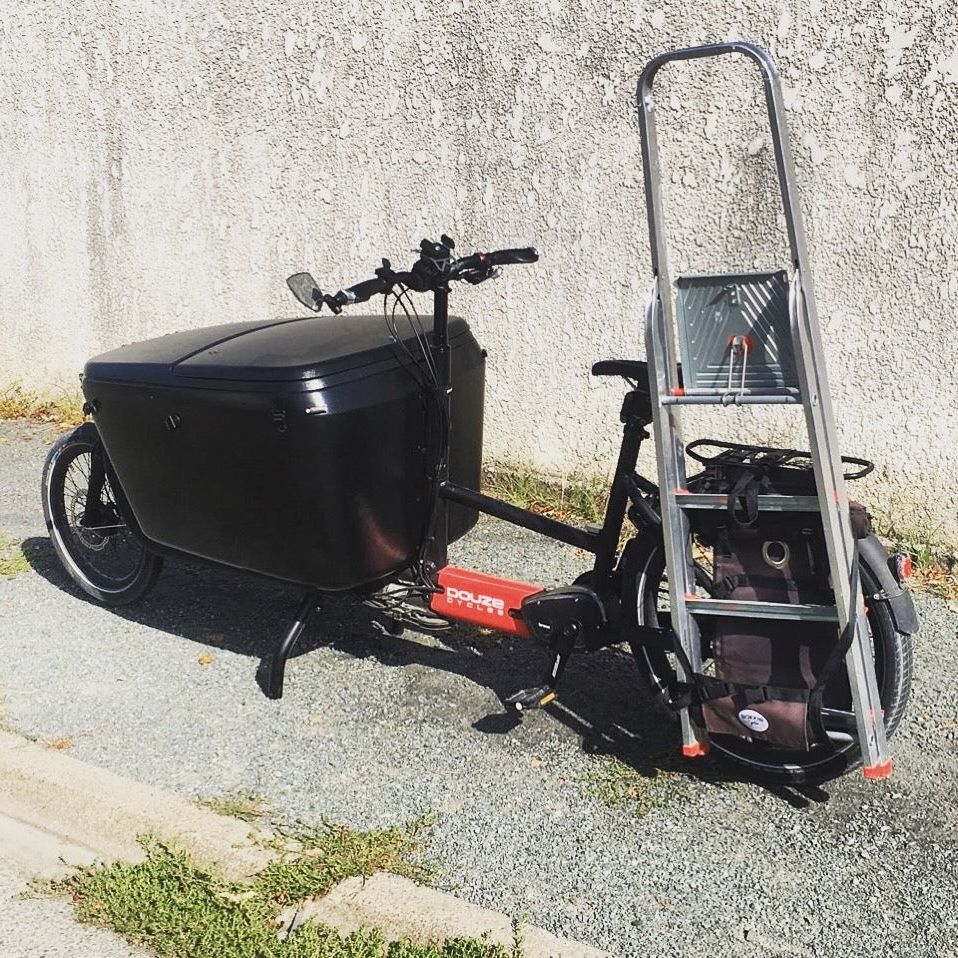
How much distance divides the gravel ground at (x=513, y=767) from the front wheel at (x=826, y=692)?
0.29 ft

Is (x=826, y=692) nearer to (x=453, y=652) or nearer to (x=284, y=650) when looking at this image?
(x=453, y=652)

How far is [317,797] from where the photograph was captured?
3.29 m

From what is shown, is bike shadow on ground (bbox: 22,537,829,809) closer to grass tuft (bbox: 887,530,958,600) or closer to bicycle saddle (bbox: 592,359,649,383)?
bicycle saddle (bbox: 592,359,649,383)

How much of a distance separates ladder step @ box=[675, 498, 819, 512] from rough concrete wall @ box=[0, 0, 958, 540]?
1958 mm

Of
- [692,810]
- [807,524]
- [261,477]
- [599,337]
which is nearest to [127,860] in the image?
[261,477]

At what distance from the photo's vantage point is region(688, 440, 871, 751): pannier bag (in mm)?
2969

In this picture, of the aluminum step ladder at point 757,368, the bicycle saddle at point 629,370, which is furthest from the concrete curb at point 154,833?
the bicycle saddle at point 629,370

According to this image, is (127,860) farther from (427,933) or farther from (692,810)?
(692,810)

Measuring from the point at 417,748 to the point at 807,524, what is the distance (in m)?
1.38

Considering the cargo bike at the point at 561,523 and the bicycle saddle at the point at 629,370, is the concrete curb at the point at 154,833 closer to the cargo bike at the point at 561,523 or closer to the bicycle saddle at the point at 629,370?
the cargo bike at the point at 561,523

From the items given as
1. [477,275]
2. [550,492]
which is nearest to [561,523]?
[477,275]

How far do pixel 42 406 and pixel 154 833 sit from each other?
5300 mm

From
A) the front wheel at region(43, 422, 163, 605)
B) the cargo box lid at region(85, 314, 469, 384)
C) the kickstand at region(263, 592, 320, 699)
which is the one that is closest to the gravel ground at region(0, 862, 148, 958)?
the kickstand at region(263, 592, 320, 699)

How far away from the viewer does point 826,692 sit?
305 cm
